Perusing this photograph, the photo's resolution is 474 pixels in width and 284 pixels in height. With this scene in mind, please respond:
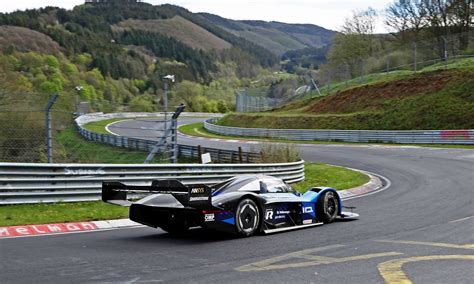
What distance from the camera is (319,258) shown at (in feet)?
27.7

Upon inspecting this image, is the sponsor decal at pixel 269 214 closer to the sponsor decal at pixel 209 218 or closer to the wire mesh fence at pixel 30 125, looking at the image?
the sponsor decal at pixel 209 218

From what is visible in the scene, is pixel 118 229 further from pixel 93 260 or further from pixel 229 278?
pixel 229 278

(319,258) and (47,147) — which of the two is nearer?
(319,258)

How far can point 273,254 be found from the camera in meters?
8.73

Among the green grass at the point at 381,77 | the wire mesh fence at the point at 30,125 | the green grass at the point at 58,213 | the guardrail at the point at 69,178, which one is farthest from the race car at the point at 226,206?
the green grass at the point at 381,77

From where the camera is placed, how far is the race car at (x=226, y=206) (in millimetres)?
9672

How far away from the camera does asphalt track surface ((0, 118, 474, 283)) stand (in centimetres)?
723

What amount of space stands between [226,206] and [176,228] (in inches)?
37.9

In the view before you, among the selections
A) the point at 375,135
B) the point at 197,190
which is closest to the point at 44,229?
the point at 197,190

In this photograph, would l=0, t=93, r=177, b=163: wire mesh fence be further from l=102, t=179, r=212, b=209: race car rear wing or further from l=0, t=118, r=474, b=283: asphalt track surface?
l=102, t=179, r=212, b=209: race car rear wing

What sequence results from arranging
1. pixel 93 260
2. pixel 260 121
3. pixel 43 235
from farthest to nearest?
pixel 260 121, pixel 43 235, pixel 93 260

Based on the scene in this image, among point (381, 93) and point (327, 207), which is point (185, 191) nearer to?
point (327, 207)

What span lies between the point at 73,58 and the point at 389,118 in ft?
399

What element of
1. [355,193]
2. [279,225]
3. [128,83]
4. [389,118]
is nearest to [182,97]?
[128,83]
